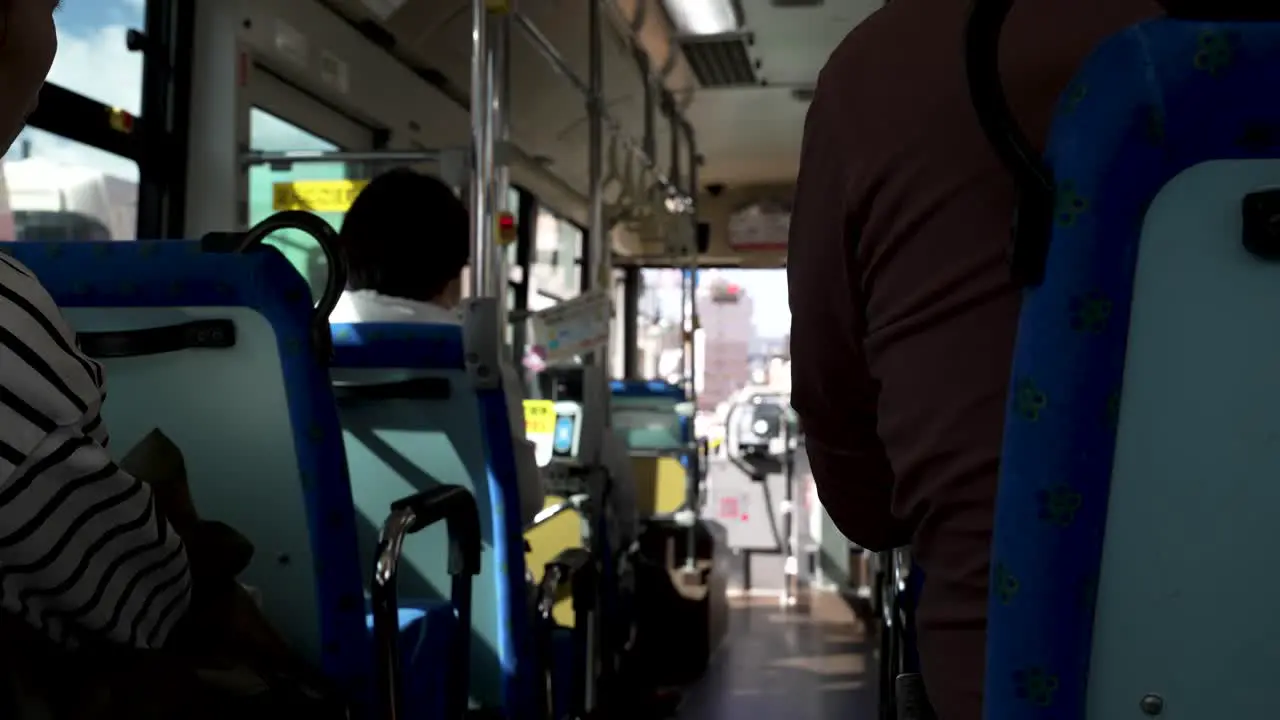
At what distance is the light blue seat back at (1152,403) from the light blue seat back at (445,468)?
141 centimetres

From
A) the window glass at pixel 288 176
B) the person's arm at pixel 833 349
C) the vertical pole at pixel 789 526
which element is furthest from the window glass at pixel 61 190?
the vertical pole at pixel 789 526

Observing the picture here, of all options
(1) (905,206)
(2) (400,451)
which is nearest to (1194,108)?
(1) (905,206)

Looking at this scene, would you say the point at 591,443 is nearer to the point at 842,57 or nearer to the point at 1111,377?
the point at 842,57

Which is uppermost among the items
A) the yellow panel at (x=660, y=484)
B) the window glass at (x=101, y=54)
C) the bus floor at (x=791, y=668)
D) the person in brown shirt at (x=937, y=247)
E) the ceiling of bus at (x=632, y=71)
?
the ceiling of bus at (x=632, y=71)

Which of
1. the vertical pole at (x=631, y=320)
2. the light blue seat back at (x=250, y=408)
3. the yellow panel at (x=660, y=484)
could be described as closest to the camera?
the light blue seat back at (x=250, y=408)

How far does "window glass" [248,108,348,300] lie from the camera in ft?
12.2

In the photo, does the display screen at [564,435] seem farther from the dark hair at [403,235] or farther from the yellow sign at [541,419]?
the dark hair at [403,235]

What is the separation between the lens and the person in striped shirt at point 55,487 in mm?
833

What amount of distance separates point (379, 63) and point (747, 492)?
3.18 metres

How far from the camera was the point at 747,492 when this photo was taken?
20.3 feet

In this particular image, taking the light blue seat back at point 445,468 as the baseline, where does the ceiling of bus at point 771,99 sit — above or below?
above

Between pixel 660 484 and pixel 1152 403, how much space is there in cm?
451

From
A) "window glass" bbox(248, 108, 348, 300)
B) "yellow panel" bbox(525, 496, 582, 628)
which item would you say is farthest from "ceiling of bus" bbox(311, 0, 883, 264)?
"yellow panel" bbox(525, 496, 582, 628)

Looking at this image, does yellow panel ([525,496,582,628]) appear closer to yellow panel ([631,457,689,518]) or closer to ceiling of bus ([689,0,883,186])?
yellow panel ([631,457,689,518])
